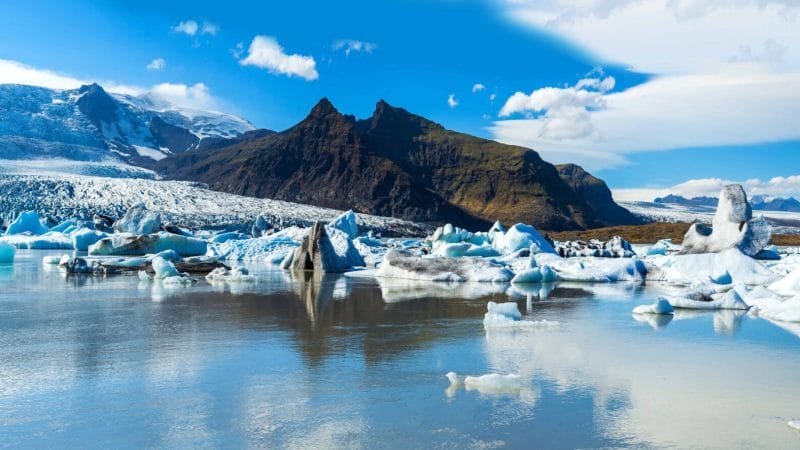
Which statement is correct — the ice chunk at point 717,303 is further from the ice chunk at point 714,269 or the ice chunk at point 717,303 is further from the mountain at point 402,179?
the mountain at point 402,179

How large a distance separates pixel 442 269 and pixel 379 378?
13.5 m

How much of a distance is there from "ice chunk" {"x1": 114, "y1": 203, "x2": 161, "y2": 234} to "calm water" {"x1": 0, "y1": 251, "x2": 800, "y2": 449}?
30045 mm

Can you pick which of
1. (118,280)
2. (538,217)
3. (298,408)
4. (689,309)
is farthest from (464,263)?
(538,217)

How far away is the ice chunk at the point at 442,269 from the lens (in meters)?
19.6

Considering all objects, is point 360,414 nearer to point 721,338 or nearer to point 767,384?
point 767,384

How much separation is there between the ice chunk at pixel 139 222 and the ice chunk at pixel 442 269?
25136 mm

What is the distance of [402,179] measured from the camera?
14625cm

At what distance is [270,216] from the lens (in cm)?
8581

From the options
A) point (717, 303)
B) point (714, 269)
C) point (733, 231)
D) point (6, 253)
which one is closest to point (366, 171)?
point (6, 253)

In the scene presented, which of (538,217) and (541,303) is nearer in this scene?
(541,303)

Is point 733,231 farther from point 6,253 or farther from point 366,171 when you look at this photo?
point 366,171

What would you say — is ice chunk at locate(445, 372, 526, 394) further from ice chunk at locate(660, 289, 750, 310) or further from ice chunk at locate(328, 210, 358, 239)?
ice chunk at locate(328, 210, 358, 239)

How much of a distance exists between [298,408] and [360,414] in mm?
547

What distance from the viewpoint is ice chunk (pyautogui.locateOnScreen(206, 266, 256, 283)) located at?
19.6m
